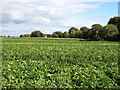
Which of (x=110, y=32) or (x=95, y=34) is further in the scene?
(x=95, y=34)

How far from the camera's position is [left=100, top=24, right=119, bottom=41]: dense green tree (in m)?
42.8

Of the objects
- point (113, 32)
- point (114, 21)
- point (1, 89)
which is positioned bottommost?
point (1, 89)

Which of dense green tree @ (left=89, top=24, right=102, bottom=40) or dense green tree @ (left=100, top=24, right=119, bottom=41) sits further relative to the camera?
dense green tree @ (left=89, top=24, right=102, bottom=40)

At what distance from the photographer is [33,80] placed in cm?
643

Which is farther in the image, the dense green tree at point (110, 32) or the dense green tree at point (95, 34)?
the dense green tree at point (95, 34)

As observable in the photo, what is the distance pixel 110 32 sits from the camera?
43.0 meters

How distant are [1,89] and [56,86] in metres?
1.94

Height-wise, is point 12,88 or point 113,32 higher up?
point 113,32

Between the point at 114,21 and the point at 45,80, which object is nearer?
the point at 45,80

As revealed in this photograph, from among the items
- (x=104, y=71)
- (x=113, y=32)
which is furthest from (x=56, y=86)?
(x=113, y=32)

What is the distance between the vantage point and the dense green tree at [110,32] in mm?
42844

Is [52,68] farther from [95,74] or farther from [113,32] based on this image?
[113,32]

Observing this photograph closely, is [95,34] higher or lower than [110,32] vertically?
lower

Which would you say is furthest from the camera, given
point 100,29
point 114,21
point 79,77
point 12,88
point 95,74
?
point 114,21
